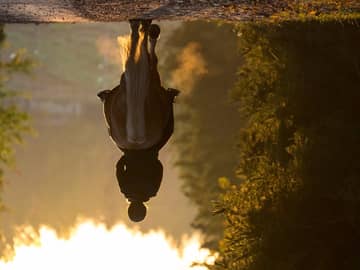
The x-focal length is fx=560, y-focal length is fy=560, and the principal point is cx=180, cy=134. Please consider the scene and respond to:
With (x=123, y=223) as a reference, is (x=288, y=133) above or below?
below

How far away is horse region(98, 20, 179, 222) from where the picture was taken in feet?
18.6

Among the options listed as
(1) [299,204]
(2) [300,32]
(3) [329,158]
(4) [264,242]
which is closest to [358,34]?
(2) [300,32]

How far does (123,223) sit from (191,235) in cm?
341

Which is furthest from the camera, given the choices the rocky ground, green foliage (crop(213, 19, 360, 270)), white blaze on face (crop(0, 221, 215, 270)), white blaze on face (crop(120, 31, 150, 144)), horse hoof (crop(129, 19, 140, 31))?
white blaze on face (crop(0, 221, 215, 270))

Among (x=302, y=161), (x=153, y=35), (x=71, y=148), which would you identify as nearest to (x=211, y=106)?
(x=302, y=161)

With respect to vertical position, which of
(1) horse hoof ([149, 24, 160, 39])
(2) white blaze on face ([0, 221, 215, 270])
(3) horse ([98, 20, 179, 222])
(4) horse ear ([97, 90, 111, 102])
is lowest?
(3) horse ([98, 20, 179, 222])

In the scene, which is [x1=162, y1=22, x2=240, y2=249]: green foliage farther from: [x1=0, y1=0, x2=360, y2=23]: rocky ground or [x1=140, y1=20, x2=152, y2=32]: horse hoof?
[x1=140, y1=20, x2=152, y2=32]: horse hoof

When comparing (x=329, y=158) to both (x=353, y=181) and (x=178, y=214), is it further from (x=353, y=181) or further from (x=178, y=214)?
(x=178, y=214)

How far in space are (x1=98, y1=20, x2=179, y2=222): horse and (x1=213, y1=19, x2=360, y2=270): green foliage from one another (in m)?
1.93

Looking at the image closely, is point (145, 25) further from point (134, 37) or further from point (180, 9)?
point (180, 9)

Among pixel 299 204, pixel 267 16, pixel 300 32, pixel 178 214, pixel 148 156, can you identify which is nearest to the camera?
pixel 148 156

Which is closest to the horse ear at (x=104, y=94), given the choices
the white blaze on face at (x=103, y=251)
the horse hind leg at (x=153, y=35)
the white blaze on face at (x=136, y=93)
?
the white blaze on face at (x=136, y=93)

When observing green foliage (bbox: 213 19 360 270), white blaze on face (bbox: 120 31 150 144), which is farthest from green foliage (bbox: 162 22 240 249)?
white blaze on face (bbox: 120 31 150 144)

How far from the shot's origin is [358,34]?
268 inches
